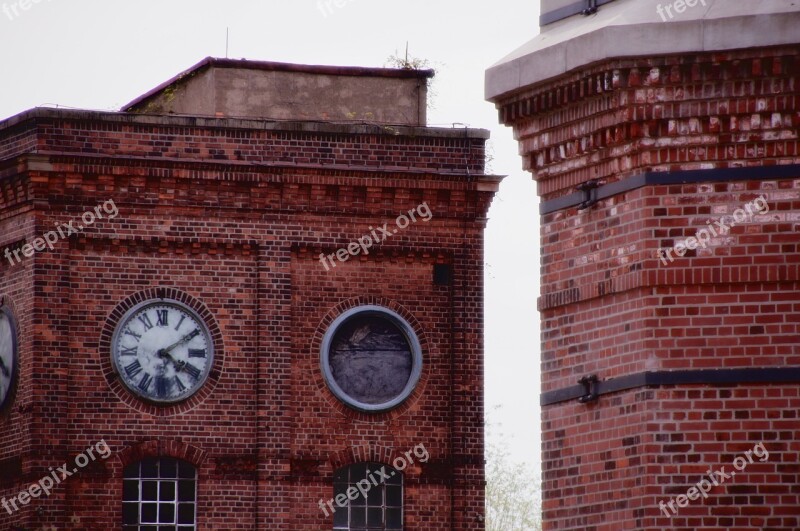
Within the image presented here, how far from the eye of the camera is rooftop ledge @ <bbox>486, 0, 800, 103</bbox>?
11477 millimetres

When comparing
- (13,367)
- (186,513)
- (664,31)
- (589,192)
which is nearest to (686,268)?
(589,192)

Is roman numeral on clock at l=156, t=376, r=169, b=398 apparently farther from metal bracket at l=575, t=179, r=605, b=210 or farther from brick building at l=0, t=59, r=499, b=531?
metal bracket at l=575, t=179, r=605, b=210

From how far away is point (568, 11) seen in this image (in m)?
13.1

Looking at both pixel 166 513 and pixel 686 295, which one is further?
pixel 166 513

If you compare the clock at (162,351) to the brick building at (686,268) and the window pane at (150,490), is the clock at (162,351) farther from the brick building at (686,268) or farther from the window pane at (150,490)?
the brick building at (686,268)

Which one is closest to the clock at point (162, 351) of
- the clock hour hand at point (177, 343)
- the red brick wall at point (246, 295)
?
the clock hour hand at point (177, 343)

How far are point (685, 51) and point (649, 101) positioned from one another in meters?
0.43

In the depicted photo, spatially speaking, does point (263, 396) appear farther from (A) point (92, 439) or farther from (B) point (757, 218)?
(B) point (757, 218)

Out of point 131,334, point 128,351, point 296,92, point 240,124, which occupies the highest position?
point 296,92

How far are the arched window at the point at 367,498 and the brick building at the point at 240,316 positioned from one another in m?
0.03

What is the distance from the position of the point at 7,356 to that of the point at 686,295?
63.7 feet

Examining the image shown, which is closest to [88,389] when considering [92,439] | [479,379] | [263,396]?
[92,439]

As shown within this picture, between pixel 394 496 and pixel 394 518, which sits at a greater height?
pixel 394 496

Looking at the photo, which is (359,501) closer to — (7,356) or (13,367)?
(13,367)
